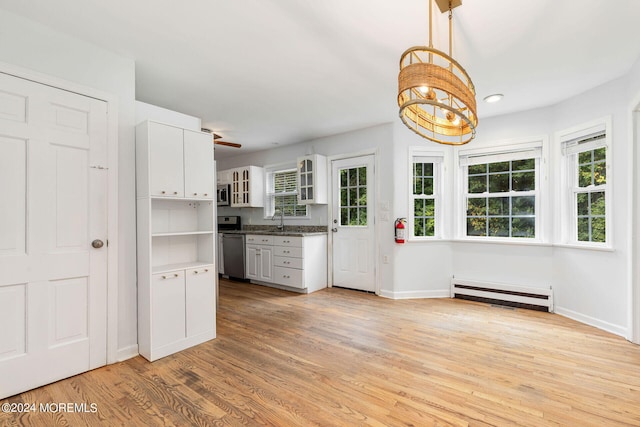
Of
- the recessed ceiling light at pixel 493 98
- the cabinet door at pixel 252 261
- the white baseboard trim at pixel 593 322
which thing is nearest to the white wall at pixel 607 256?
the white baseboard trim at pixel 593 322

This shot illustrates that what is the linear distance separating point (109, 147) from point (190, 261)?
124 cm

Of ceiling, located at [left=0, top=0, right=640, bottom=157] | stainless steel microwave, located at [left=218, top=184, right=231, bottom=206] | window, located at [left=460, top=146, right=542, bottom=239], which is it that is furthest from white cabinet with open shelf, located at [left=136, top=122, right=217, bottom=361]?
window, located at [left=460, top=146, right=542, bottom=239]

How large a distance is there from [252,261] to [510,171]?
4171mm

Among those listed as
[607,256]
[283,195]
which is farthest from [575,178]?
[283,195]

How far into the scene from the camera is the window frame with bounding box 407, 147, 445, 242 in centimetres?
436

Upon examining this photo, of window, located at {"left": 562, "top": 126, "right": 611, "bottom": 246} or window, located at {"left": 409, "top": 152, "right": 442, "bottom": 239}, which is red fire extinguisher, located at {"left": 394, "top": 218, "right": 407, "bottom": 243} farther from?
window, located at {"left": 562, "top": 126, "right": 611, "bottom": 246}

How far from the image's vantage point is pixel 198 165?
2.84 metres

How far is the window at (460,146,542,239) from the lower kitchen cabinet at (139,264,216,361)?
355 centimetres

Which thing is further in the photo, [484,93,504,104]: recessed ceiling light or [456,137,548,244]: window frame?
[456,137,548,244]: window frame

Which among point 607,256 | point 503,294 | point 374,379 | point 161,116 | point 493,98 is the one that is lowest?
point 374,379

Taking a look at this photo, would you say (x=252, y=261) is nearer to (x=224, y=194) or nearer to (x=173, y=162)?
(x=224, y=194)

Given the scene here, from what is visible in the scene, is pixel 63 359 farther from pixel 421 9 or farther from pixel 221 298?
pixel 421 9

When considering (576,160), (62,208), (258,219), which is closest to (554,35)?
(576,160)

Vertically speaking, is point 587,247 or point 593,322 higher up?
point 587,247
